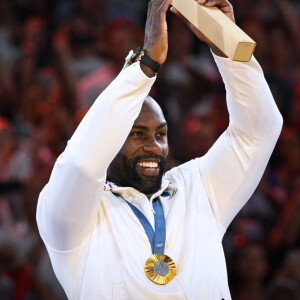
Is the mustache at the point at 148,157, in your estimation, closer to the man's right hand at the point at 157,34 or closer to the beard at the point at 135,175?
the beard at the point at 135,175

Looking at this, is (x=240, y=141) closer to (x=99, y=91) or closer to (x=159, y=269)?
(x=159, y=269)

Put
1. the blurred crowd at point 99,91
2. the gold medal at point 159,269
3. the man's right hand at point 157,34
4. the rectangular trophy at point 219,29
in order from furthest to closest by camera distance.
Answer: the blurred crowd at point 99,91, the gold medal at point 159,269, the man's right hand at point 157,34, the rectangular trophy at point 219,29

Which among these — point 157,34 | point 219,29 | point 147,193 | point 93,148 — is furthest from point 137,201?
point 219,29

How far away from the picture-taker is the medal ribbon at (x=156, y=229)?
2.96m

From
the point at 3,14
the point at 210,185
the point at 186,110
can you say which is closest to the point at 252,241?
the point at 186,110

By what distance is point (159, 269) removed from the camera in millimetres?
2883

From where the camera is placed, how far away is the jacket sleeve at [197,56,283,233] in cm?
307

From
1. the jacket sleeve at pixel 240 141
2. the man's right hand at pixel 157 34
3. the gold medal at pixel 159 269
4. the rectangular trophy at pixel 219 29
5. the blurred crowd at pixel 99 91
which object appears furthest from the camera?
the blurred crowd at pixel 99 91

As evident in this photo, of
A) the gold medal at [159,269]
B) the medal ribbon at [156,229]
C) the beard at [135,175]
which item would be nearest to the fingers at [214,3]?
the beard at [135,175]

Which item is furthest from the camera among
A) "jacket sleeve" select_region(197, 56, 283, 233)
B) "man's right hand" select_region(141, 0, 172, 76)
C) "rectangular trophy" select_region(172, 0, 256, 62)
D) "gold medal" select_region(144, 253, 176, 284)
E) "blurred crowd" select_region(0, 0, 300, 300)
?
"blurred crowd" select_region(0, 0, 300, 300)

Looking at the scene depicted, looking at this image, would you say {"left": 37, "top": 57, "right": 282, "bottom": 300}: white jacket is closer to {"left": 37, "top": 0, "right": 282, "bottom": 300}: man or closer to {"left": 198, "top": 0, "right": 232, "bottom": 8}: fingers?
{"left": 37, "top": 0, "right": 282, "bottom": 300}: man

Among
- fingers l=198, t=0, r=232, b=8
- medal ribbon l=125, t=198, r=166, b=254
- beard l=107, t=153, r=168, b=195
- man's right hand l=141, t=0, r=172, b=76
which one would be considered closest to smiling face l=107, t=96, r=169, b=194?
beard l=107, t=153, r=168, b=195

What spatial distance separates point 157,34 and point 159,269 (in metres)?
0.92

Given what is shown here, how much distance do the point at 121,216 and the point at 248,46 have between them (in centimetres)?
93
